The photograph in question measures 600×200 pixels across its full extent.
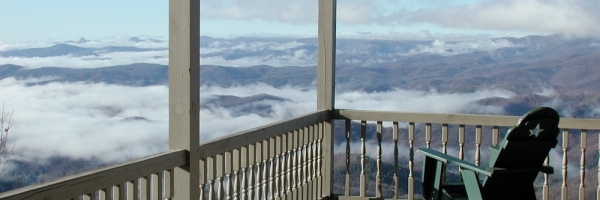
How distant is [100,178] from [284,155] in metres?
2.40

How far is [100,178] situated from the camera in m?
3.03

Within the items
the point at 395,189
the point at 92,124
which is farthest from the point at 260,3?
the point at 395,189

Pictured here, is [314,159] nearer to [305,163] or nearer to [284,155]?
[305,163]

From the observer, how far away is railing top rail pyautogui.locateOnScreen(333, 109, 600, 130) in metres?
5.79

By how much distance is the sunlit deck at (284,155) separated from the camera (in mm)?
3430

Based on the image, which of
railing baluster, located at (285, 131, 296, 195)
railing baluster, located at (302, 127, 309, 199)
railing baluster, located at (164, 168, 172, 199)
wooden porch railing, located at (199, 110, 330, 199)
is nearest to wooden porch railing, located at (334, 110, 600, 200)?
wooden porch railing, located at (199, 110, 330, 199)

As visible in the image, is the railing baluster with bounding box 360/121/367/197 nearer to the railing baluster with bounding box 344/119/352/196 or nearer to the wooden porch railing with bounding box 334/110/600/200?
the wooden porch railing with bounding box 334/110/600/200

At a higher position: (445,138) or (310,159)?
(445,138)

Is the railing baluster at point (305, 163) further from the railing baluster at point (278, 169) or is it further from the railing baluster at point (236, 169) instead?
the railing baluster at point (236, 169)

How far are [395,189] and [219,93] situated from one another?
325 centimetres

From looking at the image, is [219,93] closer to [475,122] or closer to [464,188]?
[475,122]

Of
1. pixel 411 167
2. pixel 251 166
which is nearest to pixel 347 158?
pixel 411 167

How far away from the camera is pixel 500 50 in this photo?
11.1 meters

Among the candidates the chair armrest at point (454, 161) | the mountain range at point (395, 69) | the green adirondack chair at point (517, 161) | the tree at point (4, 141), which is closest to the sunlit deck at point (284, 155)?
the mountain range at point (395, 69)
